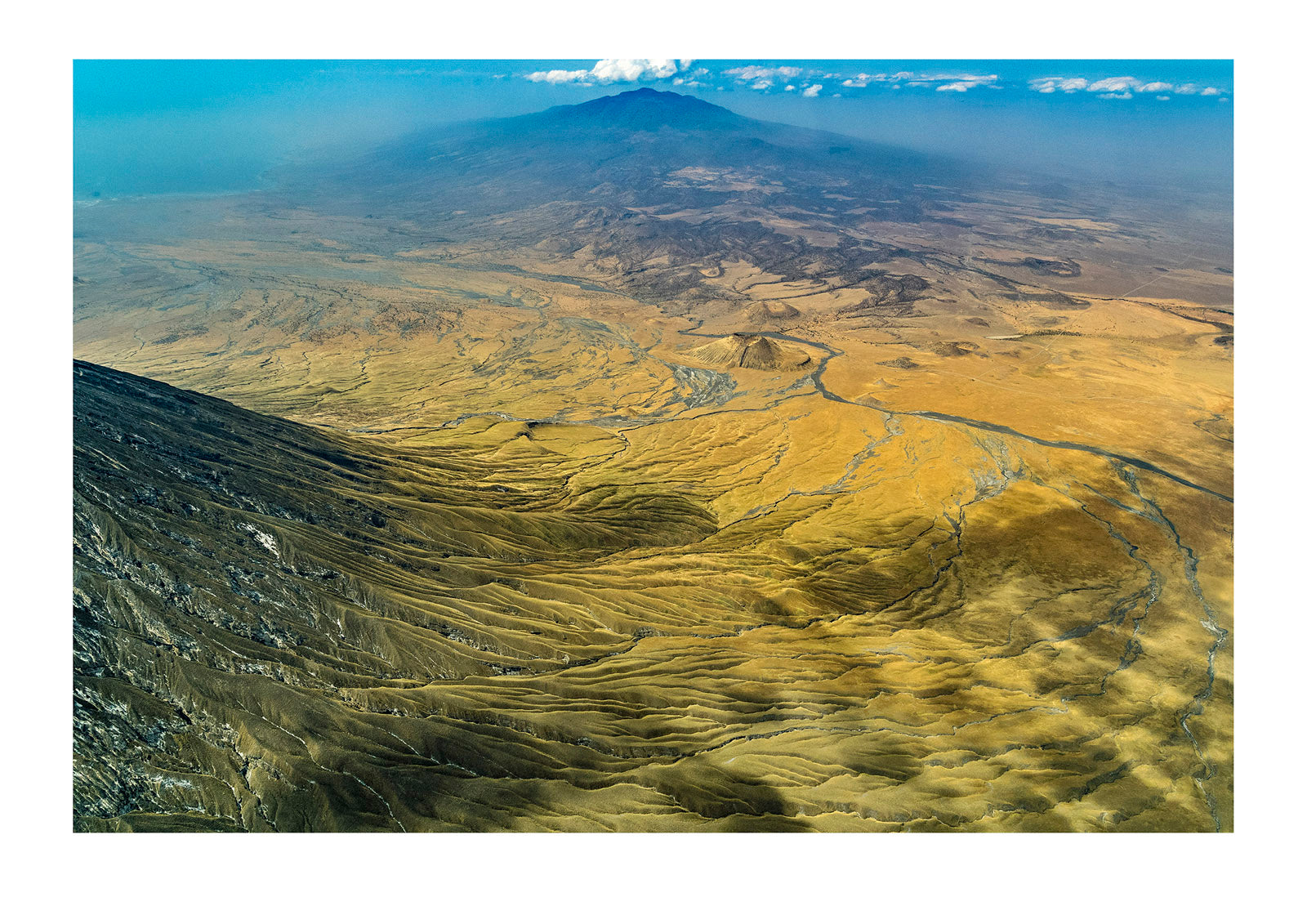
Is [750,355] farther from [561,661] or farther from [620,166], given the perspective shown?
[620,166]

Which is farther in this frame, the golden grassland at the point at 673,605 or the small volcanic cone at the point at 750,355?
the small volcanic cone at the point at 750,355

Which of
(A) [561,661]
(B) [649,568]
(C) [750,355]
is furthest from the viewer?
(C) [750,355]

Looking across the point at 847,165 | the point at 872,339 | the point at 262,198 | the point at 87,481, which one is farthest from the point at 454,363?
the point at 847,165

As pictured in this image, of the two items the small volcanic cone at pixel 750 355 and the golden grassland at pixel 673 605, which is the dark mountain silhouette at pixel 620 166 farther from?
Result: the golden grassland at pixel 673 605

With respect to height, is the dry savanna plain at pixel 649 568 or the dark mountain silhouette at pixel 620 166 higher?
the dark mountain silhouette at pixel 620 166

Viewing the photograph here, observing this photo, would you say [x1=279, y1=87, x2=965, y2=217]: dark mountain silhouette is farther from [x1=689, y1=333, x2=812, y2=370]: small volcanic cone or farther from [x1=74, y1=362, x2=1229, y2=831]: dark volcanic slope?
[x1=74, y1=362, x2=1229, y2=831]: dark volcanic slope

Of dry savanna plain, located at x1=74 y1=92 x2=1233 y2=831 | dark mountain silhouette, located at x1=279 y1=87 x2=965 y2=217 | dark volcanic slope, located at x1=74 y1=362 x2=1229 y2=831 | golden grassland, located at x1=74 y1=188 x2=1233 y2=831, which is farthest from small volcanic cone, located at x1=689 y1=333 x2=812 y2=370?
dark mountain silhouette, located at x1=279 y1=87 x2=965 y2=217

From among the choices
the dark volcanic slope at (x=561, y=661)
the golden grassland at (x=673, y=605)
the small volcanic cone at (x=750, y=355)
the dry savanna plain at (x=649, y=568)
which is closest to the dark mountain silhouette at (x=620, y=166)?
the dry savanna plain at (x=649, y=568)

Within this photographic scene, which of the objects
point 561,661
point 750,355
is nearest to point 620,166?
point 750,355

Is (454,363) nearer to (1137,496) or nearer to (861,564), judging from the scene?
(861,564)
